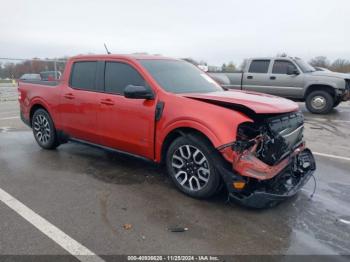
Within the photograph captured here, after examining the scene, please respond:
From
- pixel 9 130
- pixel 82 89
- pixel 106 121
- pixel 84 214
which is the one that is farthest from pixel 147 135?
pixel 9 130

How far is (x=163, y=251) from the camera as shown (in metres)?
2.90

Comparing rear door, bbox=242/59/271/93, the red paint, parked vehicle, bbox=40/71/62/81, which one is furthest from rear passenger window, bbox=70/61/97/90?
rear door, bbox=242/59/271/93

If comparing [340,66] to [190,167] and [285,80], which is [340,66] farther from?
[190,167]

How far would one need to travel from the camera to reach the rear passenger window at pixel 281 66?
11.8 metres

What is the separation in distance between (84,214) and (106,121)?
5.39ft

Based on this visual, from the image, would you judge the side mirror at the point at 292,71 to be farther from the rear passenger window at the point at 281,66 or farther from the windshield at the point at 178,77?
the windshield at the point at 178,77

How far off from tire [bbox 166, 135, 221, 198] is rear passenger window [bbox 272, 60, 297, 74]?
29.9 ft

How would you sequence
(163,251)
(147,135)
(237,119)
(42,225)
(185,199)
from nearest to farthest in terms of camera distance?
1. (163,251)
2. (42,225)
3. (237,119)
4. (185,199)
5. (147,135)

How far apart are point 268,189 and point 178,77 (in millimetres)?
2106

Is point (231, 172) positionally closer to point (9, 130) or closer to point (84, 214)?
point (84, 214)

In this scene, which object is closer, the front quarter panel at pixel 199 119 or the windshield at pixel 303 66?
the front quarter panel at pixel 199 119

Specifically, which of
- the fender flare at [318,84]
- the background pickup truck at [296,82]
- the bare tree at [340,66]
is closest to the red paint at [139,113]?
the background pickup truck at [296,82]

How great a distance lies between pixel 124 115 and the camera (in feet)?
14.8

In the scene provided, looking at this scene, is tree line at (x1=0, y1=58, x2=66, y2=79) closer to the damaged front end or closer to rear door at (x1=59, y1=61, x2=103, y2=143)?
rear door at (x1=59, y1=61, x2=103, y2=143)
